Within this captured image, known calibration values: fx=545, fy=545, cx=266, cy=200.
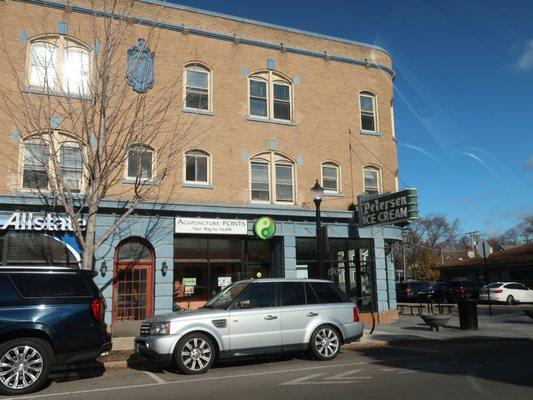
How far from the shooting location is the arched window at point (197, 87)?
18203mm

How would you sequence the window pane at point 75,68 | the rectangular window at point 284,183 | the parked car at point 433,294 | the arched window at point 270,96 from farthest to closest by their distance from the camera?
the parked car at point 433,294 < the arched window at point 270,96 < the rectangular window at point 284,183 < the window pane at point 75,68

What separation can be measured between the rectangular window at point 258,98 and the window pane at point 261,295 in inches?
372

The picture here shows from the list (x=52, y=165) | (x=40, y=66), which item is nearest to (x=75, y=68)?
(x=40, y=66)

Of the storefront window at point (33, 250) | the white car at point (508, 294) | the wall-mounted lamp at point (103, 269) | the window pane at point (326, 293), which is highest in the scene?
the storefront window at point (33, 250)

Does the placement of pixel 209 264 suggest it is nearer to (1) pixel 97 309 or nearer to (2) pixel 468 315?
(2) pixel 468 315

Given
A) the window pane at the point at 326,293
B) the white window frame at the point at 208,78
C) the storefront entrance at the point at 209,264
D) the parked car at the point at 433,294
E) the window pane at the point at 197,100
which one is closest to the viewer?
the window pane at the point at 326,293

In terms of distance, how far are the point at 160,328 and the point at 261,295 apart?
83.4 inches

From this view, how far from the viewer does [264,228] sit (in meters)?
18.0

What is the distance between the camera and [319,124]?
790 inches

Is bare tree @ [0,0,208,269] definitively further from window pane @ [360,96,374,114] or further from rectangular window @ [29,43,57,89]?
window pane @ [360,96,374,114]

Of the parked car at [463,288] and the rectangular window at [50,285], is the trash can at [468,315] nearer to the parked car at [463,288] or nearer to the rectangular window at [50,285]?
the rectangular window at [50,285]

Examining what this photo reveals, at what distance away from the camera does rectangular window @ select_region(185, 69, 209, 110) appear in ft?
59.7

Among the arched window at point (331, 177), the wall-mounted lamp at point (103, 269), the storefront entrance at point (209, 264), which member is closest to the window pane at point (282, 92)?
the arched window at point (331, 177)

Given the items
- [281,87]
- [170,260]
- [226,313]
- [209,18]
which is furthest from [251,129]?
[226,313]
